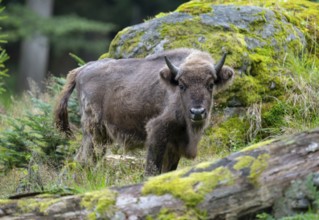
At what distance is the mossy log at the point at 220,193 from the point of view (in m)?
5.88

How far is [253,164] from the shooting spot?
6.02 m

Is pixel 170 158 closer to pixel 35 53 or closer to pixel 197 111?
pixel 197 111

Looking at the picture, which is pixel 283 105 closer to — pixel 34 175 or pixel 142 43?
pixel 142 43

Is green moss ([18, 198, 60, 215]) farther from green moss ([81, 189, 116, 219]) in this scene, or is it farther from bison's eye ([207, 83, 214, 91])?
bison's eye ([207, 83, 214, 91])

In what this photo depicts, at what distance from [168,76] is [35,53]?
21025mm

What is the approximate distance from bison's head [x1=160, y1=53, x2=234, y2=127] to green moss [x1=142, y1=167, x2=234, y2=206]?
7.81 feet

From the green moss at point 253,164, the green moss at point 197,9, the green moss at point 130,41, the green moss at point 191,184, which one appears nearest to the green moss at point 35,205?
the green moss at point 191,184

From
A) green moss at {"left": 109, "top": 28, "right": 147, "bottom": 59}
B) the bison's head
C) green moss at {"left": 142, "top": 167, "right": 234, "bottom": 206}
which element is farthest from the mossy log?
green moss at {"left": 109, "top": 28, "right": 147, "bottom": 59}

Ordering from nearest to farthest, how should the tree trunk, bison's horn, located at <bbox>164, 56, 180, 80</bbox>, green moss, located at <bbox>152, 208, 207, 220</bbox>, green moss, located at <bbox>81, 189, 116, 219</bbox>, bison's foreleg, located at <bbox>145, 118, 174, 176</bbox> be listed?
green moss, located at <bbox>152, 208, 207, 220</bbox> → green moss, located at <bbox>81, 189, 116, 219</bbox> → bison's horn, located at <bbox>164, 56, 180, 80</bbox> → bison's foreleg, located at <bbox>145, 118, 174, 176</bbox> → the tree trunk

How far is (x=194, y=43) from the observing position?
435 inches

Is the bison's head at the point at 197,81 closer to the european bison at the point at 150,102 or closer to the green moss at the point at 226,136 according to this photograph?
the european bison at the point at 150,102

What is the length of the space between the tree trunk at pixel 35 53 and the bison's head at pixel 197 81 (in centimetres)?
2016

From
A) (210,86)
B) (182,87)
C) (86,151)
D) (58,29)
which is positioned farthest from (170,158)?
(58,29)

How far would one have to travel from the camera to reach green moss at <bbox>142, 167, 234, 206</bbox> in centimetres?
593
